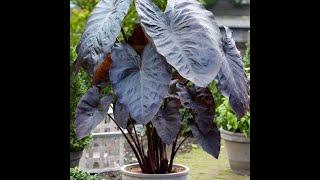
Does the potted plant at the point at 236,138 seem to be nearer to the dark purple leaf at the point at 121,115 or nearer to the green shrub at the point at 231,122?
the green shrub at the point at 231,122

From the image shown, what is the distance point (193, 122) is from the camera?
2668 millimetres

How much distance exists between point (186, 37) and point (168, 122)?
0.40 metres

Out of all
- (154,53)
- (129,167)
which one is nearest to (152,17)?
(154,53)

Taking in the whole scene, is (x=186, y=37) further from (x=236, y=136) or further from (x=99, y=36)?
(x=236, y=136)

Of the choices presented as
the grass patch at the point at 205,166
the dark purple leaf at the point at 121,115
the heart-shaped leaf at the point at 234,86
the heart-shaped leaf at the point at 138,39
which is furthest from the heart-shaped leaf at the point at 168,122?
the grass patch at the point at 205,166

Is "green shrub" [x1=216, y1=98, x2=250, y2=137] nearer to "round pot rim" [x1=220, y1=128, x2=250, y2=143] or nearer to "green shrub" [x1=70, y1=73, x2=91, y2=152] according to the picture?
"round pot rim" [x1=220, y1=128, x2=250, y2=143]

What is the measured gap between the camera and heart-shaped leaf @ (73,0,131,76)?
8.14ft

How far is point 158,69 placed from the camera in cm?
245

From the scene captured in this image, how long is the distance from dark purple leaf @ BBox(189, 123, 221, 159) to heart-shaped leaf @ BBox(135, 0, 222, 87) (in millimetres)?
433

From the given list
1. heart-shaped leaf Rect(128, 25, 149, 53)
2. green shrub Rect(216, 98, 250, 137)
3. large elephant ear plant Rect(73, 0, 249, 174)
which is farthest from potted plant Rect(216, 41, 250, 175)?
heart-shaped leaf Rect(128, 25, 149, 53)
